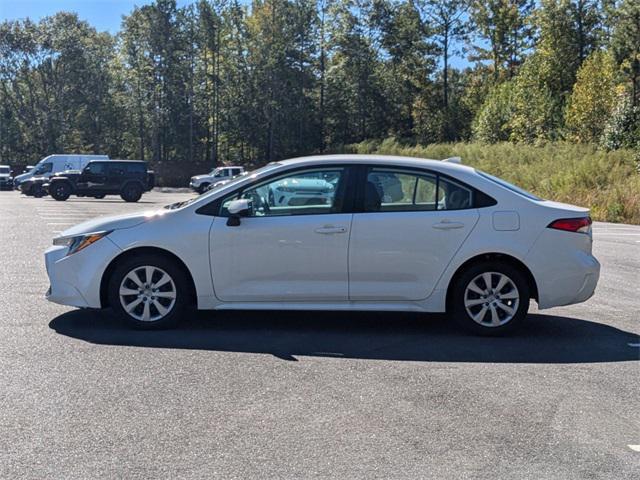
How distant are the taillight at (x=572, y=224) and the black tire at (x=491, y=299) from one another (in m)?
0.54

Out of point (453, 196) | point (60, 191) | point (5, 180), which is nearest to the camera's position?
point (453, 196)

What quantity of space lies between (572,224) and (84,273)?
14.5 feet

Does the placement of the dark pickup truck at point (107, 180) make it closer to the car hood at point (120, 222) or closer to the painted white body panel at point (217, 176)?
the painted white body panel at point (217, 176)

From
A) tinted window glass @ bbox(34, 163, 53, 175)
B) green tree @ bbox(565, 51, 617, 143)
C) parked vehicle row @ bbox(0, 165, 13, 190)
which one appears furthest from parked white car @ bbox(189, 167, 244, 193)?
green tree @ bbox(565, 51, 617, 143)

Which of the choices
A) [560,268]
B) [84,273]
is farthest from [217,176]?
[560,268]

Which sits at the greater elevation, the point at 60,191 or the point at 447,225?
the point at 447,225

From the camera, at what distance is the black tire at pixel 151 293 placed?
23.4 ft

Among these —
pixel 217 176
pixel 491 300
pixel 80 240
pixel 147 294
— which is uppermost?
pixel 217 176

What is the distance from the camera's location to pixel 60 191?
34.0 metres

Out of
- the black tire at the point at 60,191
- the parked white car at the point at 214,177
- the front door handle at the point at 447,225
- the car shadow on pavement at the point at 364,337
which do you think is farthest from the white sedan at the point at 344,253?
the parked white car at the point at 214,177

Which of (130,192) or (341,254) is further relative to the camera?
(130,192)

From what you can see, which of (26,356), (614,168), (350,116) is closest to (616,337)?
(26,356)

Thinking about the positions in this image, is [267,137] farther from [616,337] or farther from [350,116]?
[616,337]

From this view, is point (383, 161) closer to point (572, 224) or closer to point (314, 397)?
point (572, 224)
